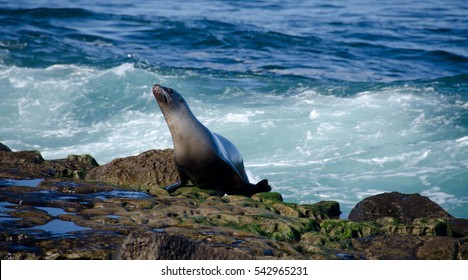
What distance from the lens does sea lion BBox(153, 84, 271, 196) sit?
9000 millimetres

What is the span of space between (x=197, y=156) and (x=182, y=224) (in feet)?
7.14

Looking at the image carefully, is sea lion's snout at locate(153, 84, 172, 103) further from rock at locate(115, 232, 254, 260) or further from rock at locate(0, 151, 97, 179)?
rock at locate(115, 232, 254, 260)

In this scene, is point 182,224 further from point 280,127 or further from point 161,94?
point 280,127

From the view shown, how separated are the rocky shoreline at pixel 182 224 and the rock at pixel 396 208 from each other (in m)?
0.01

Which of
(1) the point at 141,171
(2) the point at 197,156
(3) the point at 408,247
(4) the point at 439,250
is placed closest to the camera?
(4) the point at 439,250

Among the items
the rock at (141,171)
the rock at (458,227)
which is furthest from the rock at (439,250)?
the rock at (141,171)

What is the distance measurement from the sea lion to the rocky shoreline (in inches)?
12.2

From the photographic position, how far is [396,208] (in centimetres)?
886

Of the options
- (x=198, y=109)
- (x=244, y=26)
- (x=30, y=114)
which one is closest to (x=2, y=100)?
(x=30, y=114)

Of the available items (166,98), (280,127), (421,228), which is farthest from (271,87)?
(421,228)

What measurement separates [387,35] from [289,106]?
9.16 m

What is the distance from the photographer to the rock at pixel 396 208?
8688 millimetres

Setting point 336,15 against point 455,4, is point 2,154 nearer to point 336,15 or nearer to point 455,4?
point 336,15

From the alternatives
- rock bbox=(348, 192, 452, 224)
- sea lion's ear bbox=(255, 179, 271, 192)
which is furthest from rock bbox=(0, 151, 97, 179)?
rock bbox=(348, 192, 452, 224)
